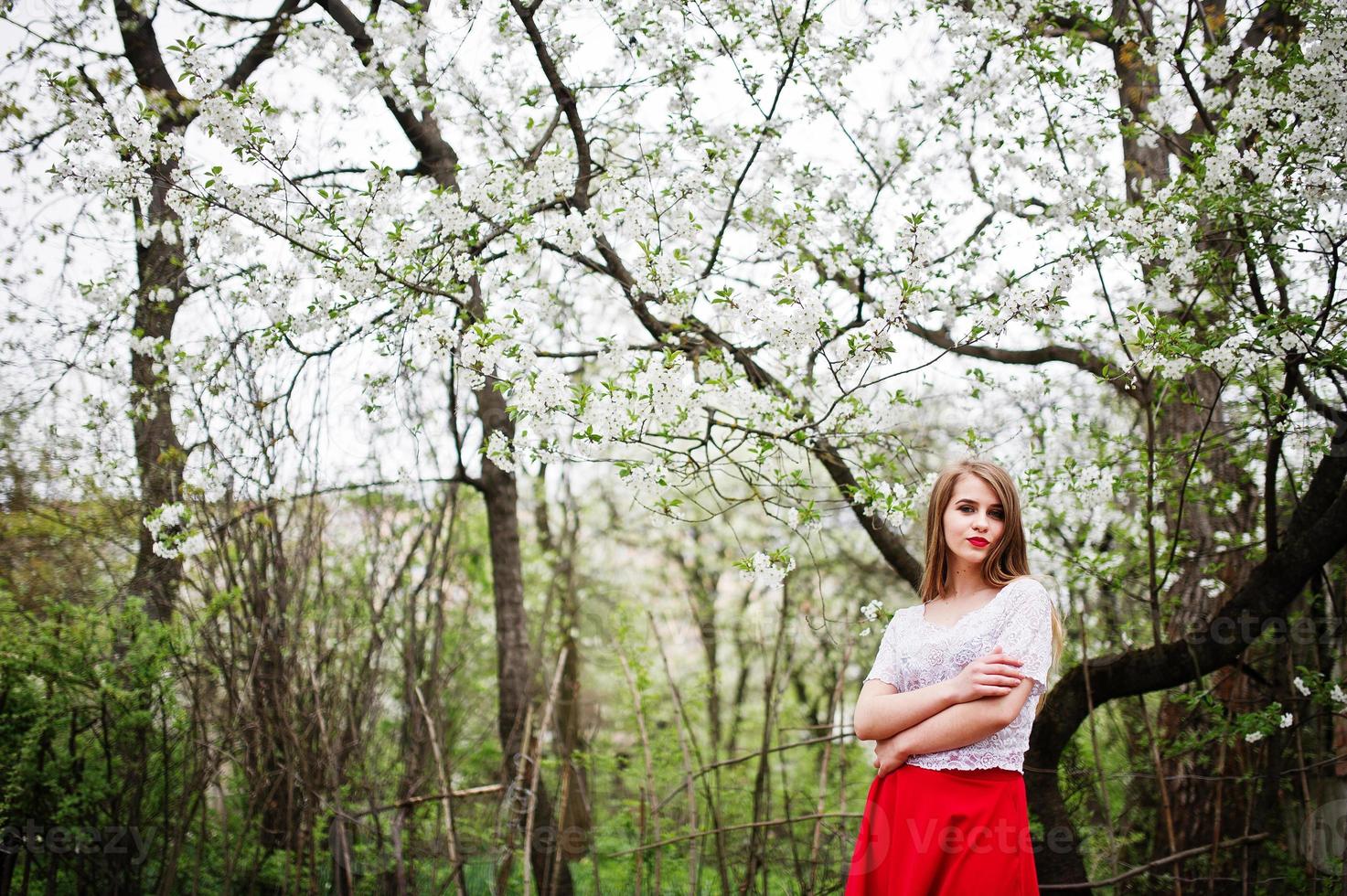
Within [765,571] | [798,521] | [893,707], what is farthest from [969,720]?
[798,521]

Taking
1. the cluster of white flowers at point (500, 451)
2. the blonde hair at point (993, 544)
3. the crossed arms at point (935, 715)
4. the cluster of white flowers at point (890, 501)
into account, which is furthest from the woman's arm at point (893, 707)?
the cluster of white flowers at point (500, 451)

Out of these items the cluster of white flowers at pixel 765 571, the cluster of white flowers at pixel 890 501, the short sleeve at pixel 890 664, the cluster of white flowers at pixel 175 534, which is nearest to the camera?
the short sleeve at pixel 890 664

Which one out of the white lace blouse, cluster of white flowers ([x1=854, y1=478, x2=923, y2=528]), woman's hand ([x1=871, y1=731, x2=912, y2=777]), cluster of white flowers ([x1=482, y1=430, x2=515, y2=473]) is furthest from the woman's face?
cluster of white flowers ([x1=482, y1=430, x2=515, y2=473])

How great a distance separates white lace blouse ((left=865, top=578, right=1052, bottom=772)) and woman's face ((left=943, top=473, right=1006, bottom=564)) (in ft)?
0.36

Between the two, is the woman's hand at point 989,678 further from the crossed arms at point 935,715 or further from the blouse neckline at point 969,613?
the blouse neckline at point 969,613

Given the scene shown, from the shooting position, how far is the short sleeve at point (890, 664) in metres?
1.94

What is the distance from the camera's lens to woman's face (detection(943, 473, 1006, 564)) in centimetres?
195

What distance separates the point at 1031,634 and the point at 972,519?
276 mm

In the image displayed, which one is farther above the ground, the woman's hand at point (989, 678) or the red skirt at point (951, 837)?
the woman's hand at point (989, 678)

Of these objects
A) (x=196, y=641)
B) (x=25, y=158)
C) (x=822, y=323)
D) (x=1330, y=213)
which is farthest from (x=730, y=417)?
(x=25, y=158)

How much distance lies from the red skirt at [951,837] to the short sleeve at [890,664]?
17 centimetres

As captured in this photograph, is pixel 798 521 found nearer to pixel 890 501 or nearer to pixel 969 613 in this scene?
pixel 890 501

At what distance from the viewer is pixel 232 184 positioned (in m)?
3.24

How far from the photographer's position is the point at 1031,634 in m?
1.77
